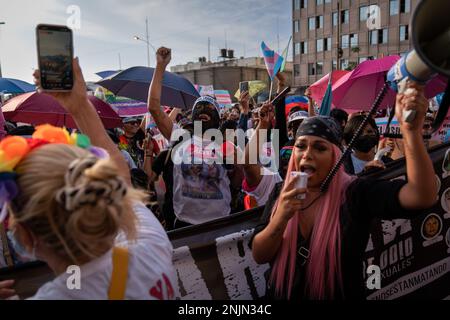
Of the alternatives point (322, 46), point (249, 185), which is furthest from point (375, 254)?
point (322, 46)

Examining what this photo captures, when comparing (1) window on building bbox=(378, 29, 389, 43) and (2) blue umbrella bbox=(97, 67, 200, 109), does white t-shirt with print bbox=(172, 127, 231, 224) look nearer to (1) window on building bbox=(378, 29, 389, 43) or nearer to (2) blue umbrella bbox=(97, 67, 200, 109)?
(2) blue umbrella bbox=(97, 67, 200, 109)

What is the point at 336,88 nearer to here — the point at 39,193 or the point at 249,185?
the point at 249,185

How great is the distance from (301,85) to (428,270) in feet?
172

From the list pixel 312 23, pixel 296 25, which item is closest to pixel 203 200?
pixel 312 23

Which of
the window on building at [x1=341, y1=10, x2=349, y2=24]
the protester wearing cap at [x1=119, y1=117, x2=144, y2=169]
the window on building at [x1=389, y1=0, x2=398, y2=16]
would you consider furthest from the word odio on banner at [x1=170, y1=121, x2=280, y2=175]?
the window on building at [x1=341, y1=10, x2=349, y2=24]

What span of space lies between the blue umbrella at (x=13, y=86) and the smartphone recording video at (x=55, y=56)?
301 inches

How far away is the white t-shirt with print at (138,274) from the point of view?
1.09m

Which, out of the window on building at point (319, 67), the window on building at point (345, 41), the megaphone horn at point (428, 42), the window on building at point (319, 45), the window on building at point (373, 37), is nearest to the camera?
the megaphone horn at point (428, 42)

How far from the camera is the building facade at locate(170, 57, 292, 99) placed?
60.9 meters

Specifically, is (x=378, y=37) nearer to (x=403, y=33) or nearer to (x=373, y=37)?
(x=373, y=37)

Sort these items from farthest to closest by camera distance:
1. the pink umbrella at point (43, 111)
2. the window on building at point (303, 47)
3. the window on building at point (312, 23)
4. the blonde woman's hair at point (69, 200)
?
1. the window on building at point (303, 47)
2. the window on building at point (312, 23)
3. the pink umbrella at point (43, 111)
4. the blonde woman's hair at point (69, 200)

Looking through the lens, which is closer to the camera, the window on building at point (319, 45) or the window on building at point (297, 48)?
the window on building at point (319, 45)

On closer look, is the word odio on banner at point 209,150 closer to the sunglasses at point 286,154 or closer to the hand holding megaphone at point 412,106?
the sunglasses at point 286,154

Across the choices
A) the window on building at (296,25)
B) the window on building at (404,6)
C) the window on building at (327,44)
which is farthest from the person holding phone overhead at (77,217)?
the window on building at (296,25)
